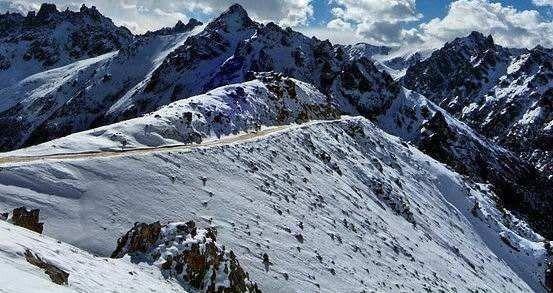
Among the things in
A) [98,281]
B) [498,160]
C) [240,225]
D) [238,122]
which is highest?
[498,160]

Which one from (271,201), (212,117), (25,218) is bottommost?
(25,218)

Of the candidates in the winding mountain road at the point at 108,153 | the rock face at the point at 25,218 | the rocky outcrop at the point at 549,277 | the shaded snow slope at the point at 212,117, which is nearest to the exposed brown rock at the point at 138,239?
the rock face at the point at 25,218

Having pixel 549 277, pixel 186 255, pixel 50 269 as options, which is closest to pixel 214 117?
pixel 186 255

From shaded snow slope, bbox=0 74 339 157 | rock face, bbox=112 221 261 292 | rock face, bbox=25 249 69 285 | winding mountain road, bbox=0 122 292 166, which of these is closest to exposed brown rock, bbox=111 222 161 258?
rock face, bbox=112 221 261 292

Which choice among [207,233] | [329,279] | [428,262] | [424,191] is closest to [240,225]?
[207,233]

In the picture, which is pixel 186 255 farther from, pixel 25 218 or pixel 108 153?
pixel 108 153

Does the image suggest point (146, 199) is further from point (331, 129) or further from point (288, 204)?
point (331, 129)

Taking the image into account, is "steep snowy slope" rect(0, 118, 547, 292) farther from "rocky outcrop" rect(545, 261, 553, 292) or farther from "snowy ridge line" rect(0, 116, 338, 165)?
"snowy ridge line" rect(0, 116, 338, 165)
